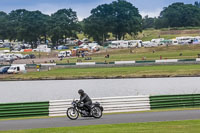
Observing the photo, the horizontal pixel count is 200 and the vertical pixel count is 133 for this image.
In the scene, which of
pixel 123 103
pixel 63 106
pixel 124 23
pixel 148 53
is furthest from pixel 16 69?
pixel 124 23

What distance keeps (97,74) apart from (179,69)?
13303mm

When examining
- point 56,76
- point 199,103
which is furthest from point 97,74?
point 199,103

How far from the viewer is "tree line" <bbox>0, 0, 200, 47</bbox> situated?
453ft

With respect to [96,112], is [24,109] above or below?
below

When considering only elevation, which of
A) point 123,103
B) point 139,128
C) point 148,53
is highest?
point 148,53

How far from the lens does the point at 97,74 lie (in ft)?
221

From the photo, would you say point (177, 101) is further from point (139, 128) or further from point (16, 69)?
point (16, 69)

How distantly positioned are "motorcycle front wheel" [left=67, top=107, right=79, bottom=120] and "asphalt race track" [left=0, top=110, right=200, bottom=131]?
0.28m

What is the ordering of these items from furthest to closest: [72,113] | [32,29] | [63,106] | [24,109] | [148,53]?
[32,29] < [148,53] < [24,109] < [63,106] < [72,113]

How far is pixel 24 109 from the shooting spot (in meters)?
25.6

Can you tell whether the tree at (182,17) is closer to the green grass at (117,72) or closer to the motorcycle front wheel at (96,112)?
the green grass at (117,72)

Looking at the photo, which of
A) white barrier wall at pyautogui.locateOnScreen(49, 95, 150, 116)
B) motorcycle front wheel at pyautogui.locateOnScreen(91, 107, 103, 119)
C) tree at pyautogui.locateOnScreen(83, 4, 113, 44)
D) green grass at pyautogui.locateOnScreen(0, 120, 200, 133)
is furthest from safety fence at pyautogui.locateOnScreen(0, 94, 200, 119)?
tree at pyautogui.locateOnScreen(83, 4, 113, 44)

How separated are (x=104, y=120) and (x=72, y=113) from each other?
1.88 meters

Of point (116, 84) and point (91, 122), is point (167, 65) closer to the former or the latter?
point (116, 84)
